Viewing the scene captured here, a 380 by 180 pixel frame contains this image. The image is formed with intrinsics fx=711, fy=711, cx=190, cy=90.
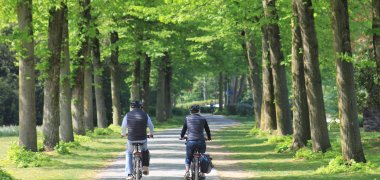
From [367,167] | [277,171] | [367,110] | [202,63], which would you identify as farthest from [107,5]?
[202,63]

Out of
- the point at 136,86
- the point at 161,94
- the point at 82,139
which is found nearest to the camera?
the point at 82,139

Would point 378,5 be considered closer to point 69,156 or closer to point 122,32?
point 69,156

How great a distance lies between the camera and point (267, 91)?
3481 cm

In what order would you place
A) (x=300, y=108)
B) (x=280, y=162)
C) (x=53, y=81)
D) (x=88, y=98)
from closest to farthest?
1. (x=280, y=162)
2. (x=300, y=108)
3. (x=53, y=81)
4. (x=88, y=98)

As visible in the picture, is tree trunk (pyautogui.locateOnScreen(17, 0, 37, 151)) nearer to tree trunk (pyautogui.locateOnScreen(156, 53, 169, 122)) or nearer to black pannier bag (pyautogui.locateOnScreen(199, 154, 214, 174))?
black pannier bag (pyautogui.locateOnScreen(199, 154, 214, 174))

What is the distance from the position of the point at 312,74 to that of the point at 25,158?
9.10 meters

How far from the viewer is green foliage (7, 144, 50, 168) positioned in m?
21.0

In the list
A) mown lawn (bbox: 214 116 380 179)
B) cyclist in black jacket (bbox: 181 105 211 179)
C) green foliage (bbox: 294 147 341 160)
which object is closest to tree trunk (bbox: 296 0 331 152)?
green foliage (bbox: 294 147 341 160)

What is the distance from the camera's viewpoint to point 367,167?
60.1ft

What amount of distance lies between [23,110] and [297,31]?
31.2 feet

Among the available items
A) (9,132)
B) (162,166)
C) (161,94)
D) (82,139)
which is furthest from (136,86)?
(162,166)

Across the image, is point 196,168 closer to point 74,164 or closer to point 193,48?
point 74,164

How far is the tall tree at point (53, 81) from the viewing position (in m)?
24.9

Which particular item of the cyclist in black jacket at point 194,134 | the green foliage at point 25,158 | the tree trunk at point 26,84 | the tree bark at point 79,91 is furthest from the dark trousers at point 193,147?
the tree bark at point 79,91
